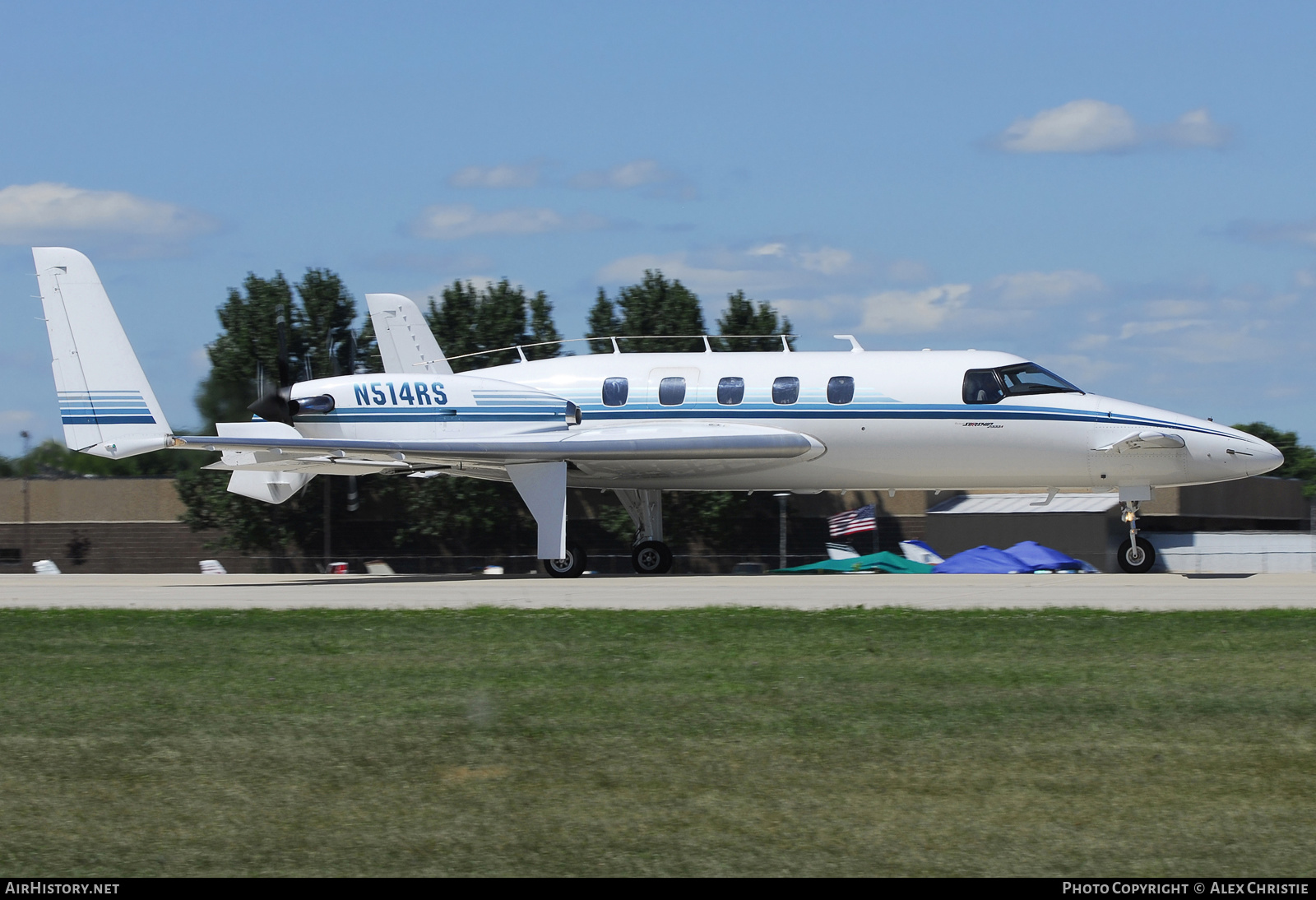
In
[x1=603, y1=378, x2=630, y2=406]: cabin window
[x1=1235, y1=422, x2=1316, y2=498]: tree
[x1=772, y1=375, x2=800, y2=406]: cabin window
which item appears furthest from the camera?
[x1=1235, y1=422, x2=1316, y2=498]: tree

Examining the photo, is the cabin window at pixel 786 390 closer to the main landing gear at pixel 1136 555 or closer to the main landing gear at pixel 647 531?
the main landing gear at pixel 647 531

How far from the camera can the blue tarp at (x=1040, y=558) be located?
28703 millimetres

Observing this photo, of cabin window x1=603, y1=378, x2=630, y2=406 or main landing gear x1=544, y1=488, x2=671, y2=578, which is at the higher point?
cabin window x1=603, y1=378, x2=630, y2=406

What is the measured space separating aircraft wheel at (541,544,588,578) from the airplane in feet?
0.11

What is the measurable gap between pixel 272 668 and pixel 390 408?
44.5ft

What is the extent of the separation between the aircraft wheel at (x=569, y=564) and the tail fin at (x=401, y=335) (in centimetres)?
538

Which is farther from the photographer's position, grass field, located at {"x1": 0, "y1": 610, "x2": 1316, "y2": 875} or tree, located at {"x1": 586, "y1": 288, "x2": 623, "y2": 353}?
tree, located at {"x1": 586, "y1": 288, "x2": 623, "y2": 353}

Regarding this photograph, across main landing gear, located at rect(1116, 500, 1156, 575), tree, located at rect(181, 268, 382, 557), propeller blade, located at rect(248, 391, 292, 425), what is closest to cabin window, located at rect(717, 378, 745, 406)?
main landing gear, located at rect(1116, 500, 1156, 575)

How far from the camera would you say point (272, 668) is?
494 inches

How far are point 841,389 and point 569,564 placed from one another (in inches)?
239

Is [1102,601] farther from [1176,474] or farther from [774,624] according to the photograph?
[1176,474]

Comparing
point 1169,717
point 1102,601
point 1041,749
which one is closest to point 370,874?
point 1041,749

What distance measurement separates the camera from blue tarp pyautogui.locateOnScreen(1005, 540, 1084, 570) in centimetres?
2870

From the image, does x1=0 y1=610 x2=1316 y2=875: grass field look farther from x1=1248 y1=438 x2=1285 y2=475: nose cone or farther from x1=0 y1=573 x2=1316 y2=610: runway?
x1=1248 y1=438 x2=1285 y2=475: nose cone
